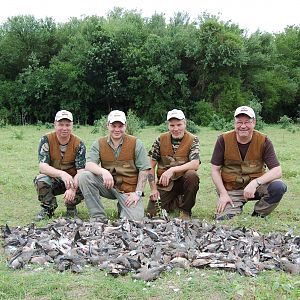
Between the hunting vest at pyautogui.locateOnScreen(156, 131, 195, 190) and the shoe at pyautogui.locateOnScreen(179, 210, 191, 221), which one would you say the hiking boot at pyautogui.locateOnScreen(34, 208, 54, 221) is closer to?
the hunting vest at pyautogui.locateOnScreen(156, 131, 195, 190)

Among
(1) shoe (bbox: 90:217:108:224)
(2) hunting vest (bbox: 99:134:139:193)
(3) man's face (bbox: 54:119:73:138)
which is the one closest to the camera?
(1) shoe (bbox: 90:217:108:224)

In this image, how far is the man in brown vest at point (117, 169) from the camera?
738 cm

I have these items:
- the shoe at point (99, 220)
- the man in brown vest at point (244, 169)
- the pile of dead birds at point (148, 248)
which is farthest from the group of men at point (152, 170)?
the pile of dead birds at point (148, 248)

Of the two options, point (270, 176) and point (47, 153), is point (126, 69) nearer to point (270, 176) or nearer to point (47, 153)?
point (47, 153)

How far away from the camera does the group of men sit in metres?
7.41

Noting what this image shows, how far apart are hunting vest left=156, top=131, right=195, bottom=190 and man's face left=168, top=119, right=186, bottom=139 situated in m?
0.08

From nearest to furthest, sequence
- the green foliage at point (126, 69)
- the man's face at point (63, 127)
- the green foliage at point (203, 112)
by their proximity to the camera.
→ the man's face at point (63, 127), the green foliage at point (203, 112), the green foliage at point (126, 69)

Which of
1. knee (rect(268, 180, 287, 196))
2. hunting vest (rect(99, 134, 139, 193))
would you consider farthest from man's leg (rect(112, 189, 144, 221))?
knee (rect(268, 180, 287, 196))

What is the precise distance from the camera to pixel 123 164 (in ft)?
24.7

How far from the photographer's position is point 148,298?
426 centimetres

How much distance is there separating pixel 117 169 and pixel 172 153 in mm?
915

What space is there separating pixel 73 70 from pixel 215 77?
9.94m

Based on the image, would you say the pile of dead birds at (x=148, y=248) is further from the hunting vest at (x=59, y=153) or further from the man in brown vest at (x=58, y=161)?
the hunting vest at (x=59, y=153)

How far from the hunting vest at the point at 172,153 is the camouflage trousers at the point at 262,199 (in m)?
0.87
